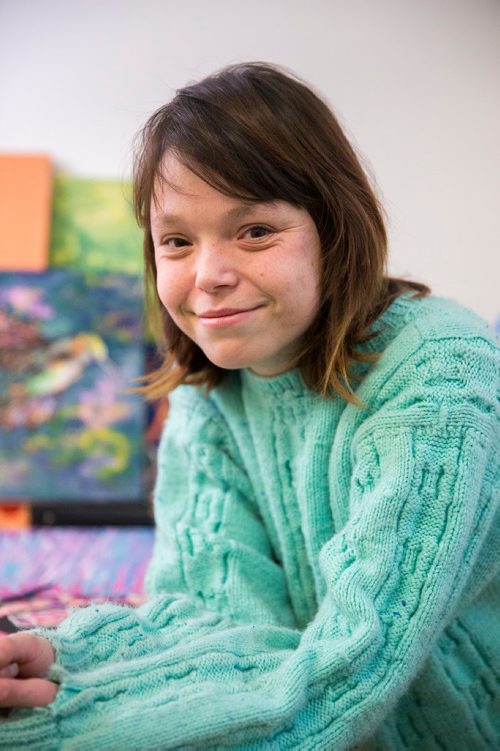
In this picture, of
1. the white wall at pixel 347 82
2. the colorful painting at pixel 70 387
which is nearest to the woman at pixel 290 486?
the colorful painting at pixel 70 387

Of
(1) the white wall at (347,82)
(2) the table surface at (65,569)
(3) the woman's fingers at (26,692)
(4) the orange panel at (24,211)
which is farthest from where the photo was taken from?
(4) the orange panel at (24,211)

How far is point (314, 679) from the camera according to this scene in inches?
25.8

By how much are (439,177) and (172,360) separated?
1322mm

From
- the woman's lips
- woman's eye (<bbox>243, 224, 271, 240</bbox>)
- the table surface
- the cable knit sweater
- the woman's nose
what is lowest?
the table surface

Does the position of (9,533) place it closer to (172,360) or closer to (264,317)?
(172,360)

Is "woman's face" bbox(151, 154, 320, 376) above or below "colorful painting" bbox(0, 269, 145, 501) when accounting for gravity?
above

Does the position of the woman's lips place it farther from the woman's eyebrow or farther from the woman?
the woman's eyebrow

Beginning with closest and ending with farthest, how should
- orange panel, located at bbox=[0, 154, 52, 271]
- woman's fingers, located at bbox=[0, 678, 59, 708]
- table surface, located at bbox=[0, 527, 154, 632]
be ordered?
1. woman's fingers, located at bbox=[0, 678, 59, 708]
2. table surface, located at bbox=[0, 527, 154, 632]
3. orange panel, located at bbox=[0, 154, 52, 271]

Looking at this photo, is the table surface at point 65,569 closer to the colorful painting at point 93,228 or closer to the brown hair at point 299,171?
the brown hair at point 299,171

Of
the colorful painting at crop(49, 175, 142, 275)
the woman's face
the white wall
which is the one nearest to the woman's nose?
the woman's face

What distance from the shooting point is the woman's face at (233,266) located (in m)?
0.82

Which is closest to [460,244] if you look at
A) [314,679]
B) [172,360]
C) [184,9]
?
[184,9]

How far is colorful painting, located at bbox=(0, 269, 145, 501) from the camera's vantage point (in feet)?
6.92

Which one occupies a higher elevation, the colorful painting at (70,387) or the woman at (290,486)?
the woman at (290,486)
